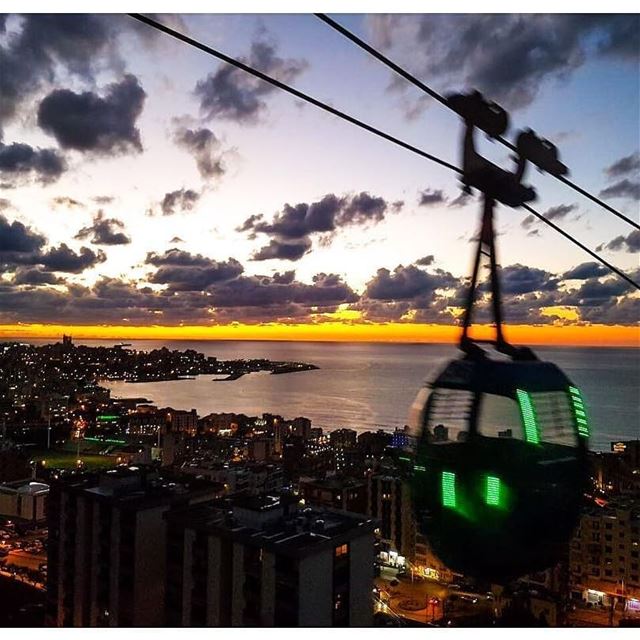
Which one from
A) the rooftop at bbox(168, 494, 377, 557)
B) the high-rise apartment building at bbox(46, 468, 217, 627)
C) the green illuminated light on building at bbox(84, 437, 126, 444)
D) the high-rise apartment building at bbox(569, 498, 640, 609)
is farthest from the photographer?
the green illuminated light on building at bbox(84, 437, 126, 444)

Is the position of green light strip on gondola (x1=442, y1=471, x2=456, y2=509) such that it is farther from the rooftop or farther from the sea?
the sea

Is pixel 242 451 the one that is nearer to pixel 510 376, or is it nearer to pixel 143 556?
pixel 143 556

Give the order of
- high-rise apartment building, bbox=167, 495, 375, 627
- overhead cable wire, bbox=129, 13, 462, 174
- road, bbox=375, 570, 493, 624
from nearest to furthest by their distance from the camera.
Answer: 1. overhead cable wire, bbox=129, 13, 462, 174
2. high-rise apartment building, bbox=167, 495, 375, 627
3. road, bbox=375, 570, 493, 624

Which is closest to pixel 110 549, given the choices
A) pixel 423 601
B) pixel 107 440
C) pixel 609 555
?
pixel 423 601

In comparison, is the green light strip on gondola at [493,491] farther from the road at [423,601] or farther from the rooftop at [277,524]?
the road at [423,601]

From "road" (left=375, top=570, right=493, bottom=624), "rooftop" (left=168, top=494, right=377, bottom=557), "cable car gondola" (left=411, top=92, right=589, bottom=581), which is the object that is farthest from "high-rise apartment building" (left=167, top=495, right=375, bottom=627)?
"cable car gondola" (left=411, top=92, right=589, bottom=581)

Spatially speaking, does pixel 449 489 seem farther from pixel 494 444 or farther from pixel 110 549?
pixel 110 549

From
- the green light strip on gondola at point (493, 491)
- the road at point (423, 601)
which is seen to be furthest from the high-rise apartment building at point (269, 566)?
the green light strip on gondola at point (493, 491)
